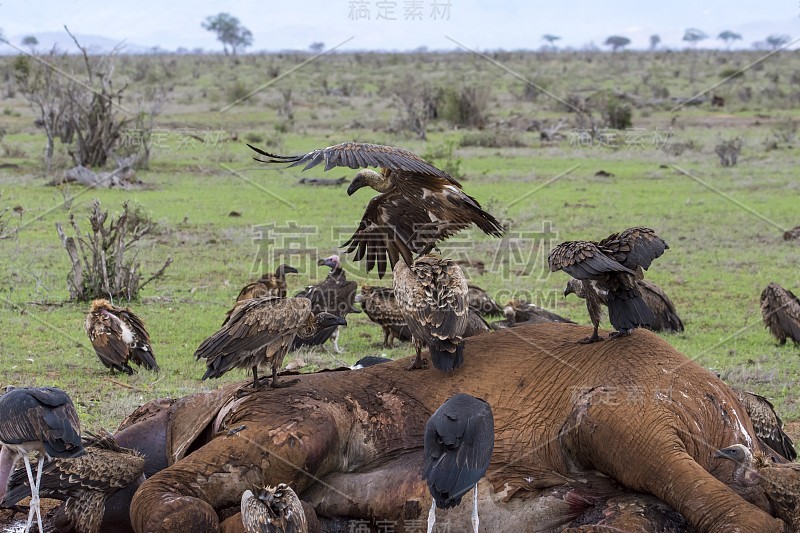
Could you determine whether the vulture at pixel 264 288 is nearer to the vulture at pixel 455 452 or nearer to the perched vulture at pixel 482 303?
the perched vulture at pixel 482 303

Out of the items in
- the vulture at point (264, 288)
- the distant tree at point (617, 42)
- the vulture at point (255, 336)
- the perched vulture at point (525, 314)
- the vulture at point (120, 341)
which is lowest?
the vulture at point (120, 341)

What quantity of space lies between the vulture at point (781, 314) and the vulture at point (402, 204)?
19.5ft

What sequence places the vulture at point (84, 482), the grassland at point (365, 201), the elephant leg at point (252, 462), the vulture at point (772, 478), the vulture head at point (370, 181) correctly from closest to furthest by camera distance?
the vulture at point (772, 478) → the elephant leg at point (252, 462) → the vulture at point (84, 482) → the vulture head at point (370, 181) → the grassland at point (365, 201)

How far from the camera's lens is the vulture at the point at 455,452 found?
4.75 metres

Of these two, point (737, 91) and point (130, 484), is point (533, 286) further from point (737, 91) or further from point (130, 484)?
point (737, 91)

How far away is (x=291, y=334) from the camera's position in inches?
261

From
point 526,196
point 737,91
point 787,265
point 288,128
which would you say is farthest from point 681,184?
point 737,91

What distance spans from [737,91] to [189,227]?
38941 millimetres

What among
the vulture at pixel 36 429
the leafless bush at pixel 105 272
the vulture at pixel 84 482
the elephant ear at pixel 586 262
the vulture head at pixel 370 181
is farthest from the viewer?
the leafless bush at pixel 105 272

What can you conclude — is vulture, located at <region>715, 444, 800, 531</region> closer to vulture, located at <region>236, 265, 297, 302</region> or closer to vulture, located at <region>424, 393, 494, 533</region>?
vulture, located at <region>424, 393, 494, 533</region>

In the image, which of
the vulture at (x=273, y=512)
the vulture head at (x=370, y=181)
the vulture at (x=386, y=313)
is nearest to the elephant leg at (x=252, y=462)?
the vulture at (x=273, y=512)

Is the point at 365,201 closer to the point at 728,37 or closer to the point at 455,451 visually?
the point at 455,451

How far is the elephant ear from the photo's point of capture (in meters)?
5.83

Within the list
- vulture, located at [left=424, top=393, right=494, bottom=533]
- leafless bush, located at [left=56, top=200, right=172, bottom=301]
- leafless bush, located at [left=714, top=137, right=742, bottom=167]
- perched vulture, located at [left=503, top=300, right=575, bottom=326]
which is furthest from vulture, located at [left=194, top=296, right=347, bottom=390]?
leafless bush, located at [left=714, top=137, right=742, bottom=167]
